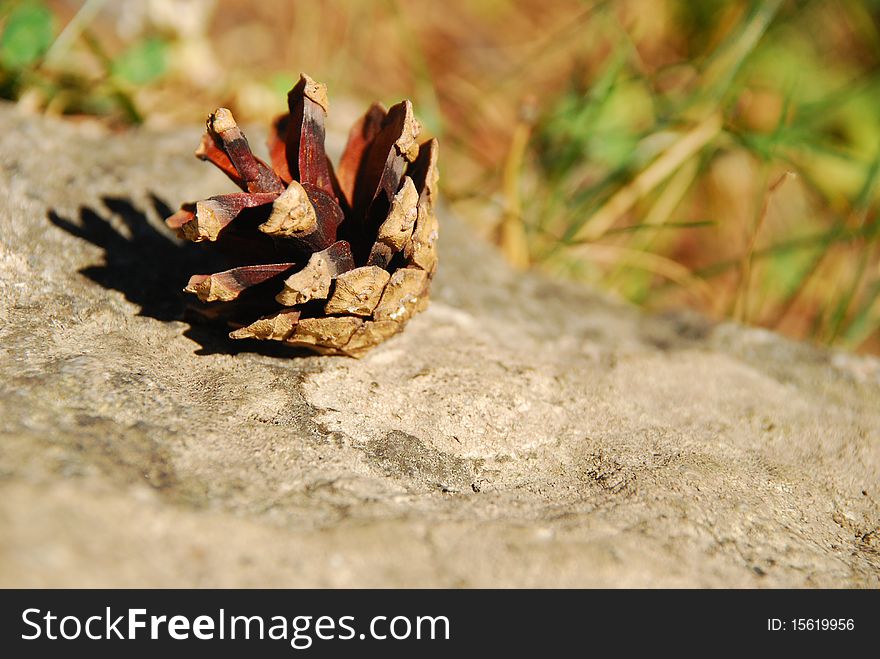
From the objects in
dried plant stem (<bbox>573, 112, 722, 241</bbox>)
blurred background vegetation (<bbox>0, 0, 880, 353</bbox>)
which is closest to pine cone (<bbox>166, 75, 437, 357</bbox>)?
blurred background vegetation (<bbox>0, 0, 880, 353</bbox>)

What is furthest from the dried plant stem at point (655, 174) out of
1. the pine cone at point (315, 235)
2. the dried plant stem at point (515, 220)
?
the pine cone at point (315, 235)

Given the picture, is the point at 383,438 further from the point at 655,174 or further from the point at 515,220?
the point at 655,174

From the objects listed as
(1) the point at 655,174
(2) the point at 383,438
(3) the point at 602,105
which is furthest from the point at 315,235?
(1) the point at 655,174

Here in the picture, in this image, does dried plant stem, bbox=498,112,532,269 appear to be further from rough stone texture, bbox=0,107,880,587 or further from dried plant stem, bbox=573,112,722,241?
rough stone texture, bbox=0,107,880,587

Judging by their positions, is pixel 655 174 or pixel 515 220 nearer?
pixel 515 220

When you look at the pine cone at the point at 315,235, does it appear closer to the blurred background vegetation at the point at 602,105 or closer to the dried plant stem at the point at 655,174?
the blurred background vegetation at the point at 602,105
